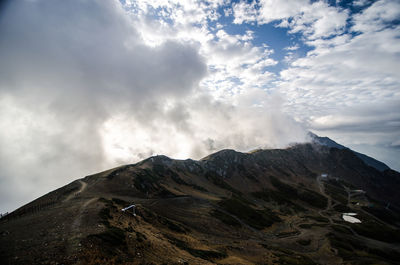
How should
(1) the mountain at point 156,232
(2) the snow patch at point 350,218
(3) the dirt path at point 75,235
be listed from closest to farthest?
(3) the dirt path at point 75,235 → (1) the mountain at point 156,232 → (2) the snow patch at point 350,218

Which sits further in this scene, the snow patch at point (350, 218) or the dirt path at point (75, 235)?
the snow patch at point (350, 218)

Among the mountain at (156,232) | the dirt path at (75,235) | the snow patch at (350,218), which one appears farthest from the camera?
the snow patch at (350,218)

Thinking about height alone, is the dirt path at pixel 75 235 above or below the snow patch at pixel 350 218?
above

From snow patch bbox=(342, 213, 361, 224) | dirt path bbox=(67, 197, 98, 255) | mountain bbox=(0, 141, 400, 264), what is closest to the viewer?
dirt path bbox=(67, 197, 98, 255)

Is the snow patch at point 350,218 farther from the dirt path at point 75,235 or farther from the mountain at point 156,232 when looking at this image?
the dirt path at point 75,235

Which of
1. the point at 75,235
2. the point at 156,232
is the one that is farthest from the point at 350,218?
the point at 75,235

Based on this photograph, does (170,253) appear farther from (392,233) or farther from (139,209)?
(392,233)

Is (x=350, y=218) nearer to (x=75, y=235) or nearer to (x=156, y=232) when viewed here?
(x=156, y=232)

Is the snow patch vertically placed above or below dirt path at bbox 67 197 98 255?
below

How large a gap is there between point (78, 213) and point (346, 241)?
123 m

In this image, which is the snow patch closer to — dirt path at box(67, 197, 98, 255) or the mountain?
the mountain

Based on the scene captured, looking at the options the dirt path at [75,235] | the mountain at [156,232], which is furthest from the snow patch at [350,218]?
the dirt path at [75,235]

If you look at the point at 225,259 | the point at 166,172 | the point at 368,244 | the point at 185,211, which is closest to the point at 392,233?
the point at 368,244

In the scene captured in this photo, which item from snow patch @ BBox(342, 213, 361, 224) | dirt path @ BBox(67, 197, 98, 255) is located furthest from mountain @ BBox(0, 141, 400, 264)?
snow patch @ BBox(342, 213, 361, 224)
